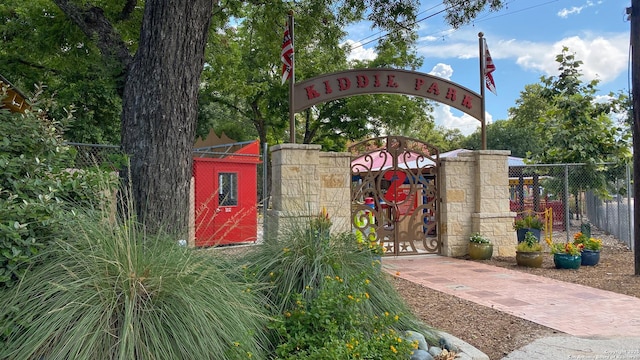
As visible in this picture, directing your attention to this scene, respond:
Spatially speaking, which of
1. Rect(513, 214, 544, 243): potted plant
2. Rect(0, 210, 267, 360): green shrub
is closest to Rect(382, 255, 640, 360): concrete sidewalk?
Rect(0, 210, 267, 360): green shrub

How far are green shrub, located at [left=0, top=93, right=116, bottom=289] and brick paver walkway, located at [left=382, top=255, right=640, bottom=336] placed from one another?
2.81 m

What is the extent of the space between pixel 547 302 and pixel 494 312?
107 cm

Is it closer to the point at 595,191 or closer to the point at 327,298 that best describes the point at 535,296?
the point at 327,298

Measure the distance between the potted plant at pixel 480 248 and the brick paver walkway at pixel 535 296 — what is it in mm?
451

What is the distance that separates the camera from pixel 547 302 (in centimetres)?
603

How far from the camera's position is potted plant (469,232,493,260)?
9.38 m

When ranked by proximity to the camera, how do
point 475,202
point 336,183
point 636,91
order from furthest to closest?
1. point 475,202
2. point 336,183
3. point 636,91

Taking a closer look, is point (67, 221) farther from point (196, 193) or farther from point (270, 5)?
point (196, 193)

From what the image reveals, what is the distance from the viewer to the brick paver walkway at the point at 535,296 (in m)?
5.07

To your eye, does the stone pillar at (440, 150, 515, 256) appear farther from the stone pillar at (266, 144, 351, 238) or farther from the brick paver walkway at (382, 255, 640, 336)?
the stone pillar at (266, 144, 351, 238)

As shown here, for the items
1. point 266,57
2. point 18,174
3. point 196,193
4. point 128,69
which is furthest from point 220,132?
point 18,174

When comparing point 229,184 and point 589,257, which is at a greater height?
point 229,184

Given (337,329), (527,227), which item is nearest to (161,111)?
(337,329)

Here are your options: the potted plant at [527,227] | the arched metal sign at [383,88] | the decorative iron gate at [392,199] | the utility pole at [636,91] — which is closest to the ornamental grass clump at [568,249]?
the utility pole at [636,91]
